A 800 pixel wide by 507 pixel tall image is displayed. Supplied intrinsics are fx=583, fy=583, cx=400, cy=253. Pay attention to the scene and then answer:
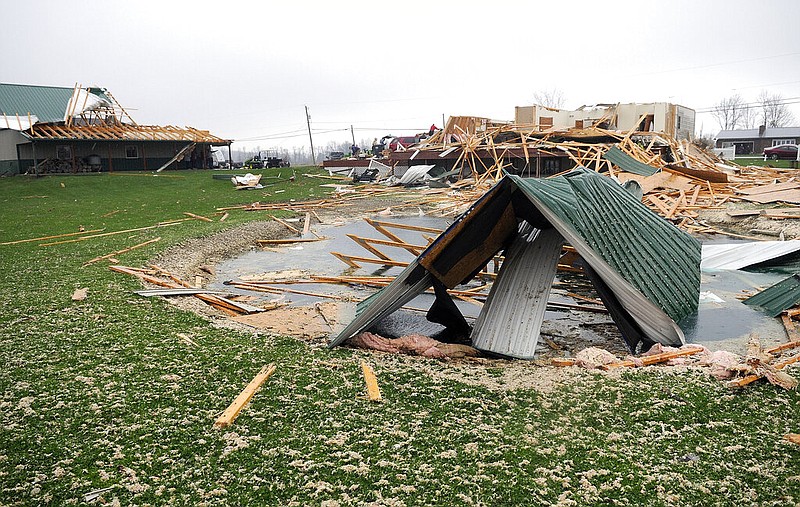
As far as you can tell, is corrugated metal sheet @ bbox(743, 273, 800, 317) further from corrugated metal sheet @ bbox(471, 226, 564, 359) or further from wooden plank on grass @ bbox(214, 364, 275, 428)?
wooden plank on grass @ bbox(214, 364, 275, 428)

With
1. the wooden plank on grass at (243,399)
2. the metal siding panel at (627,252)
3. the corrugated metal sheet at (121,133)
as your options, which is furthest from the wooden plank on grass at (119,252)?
the corrugated metal sheet at (121,133)

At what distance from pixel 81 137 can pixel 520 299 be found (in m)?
32.5

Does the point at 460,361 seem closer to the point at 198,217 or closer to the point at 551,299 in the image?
the point at 551,299

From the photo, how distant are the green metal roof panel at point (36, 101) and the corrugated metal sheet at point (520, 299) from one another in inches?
1405

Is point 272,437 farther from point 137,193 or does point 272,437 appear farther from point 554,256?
point 137,193

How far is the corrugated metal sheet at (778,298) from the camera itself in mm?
8617

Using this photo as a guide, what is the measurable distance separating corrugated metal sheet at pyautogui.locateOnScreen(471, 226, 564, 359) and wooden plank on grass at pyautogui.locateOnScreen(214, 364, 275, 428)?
2.50 metres

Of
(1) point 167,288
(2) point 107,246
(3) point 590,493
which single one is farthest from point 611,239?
(2) point 107,246

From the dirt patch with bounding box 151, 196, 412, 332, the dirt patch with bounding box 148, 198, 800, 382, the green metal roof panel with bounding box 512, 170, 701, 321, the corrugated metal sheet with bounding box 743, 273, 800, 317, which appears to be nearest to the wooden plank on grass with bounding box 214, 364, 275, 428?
the dirt patch with bounding box 148, 198, 800, 382

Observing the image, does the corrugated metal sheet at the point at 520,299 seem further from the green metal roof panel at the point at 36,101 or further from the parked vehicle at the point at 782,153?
the parked vehicle at the point at 782,153

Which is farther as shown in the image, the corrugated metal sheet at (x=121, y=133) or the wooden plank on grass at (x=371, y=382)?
the corrugated metal sheet at (x=121, y=133)

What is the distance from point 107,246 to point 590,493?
1217 cm

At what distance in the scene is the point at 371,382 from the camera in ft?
18.0

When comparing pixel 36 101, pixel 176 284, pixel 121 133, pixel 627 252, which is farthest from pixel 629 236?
pixel 36 101
